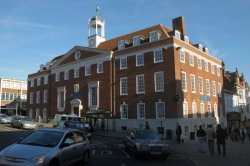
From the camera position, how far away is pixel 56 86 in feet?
170

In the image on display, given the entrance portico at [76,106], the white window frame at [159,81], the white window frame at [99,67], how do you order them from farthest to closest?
the entrance portico at [76,106] → the white window frame at [99,67] → the white window frame at [159,81]

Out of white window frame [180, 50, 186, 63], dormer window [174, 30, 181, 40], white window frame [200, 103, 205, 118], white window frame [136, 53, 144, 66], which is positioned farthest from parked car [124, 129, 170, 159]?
white window frame [200, 103, 205, 118]

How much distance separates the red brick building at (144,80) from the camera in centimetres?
3581

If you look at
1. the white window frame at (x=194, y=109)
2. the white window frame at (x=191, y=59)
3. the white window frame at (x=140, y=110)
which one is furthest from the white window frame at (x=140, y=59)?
the white window frame at (x=194, y=109)

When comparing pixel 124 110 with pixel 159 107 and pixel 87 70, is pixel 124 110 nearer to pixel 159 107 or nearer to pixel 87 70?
pixel 159 107

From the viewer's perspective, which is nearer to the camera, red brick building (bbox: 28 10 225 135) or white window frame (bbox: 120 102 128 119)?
red brick building (bbox: 28 10 225 135)

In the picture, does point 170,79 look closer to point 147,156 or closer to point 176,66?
point 176,66

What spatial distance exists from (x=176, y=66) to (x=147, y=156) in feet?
70.2

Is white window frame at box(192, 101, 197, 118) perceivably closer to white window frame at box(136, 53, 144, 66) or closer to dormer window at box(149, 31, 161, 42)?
white window frame at box(136, 53, 144, 66)

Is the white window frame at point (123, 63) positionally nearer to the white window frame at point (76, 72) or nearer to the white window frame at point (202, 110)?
the white window frame at point (76, 72)

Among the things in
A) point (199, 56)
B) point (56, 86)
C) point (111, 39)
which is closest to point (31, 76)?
point (56, 86)

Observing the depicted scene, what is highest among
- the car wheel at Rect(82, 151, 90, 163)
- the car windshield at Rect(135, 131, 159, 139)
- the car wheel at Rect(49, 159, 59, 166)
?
the car windshield at Rect(135, 131, 159, 139)

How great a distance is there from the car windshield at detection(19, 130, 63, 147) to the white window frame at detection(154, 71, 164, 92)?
25.9m

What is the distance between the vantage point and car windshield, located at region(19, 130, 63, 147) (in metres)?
10.4
